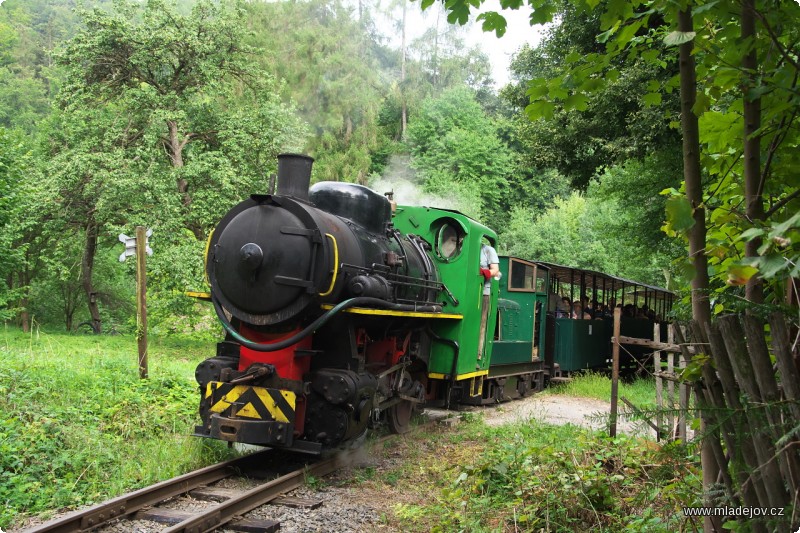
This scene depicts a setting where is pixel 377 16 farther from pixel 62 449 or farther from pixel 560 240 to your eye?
pixel 62 449

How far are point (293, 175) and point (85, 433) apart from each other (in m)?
3.28

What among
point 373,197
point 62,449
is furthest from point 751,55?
point 62,449

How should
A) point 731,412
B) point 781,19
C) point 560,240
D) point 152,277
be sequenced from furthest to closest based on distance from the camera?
point 560,240 → point 152,277 → point 781,19 → point 731,412

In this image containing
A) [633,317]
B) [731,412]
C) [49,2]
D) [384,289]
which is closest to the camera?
[731,412]

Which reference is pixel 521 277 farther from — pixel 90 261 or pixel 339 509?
pixel 90 261

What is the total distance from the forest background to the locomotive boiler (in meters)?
3.03

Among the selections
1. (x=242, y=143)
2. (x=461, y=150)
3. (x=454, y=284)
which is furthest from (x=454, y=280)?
(x=461, y=150)

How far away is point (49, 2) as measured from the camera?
197ft

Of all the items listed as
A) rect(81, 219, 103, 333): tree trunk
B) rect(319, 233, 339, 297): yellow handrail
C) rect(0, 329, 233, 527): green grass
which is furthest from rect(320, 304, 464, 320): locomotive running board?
rect(81, 219, 103, 333): tree trunk

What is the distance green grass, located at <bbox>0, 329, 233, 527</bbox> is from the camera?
5.33m

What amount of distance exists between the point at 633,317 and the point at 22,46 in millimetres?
43211

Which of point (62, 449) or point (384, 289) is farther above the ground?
point (384, 289)

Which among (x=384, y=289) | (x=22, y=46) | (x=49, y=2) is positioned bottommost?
(x=384, y=289)

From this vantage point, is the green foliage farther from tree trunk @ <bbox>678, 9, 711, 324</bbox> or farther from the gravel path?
tree trunk @ <bbox>678, 9, 711, 324</bbox>
